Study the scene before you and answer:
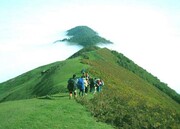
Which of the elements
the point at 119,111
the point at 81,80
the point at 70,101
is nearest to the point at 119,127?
the point at 119,111

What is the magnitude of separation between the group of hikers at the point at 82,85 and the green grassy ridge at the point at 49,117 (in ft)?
7.83

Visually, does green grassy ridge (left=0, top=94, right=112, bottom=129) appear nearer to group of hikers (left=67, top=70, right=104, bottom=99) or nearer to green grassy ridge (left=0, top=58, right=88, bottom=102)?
group of hikers (left=67, top=70, right=104, bottom=99)

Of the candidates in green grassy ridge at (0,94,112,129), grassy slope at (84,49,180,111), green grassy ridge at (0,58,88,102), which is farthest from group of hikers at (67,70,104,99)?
green grassy ridge at (0,58,88,102)

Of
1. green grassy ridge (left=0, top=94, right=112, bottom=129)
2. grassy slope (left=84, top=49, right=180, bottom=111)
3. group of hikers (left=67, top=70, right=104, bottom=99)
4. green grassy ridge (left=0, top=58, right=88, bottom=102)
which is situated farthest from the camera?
grassy slope (left=84, top=49, right=180, bottom=111)

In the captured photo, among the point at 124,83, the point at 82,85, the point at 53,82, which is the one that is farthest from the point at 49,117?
the point at 124,83

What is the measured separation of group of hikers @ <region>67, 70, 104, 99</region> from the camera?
113 feet

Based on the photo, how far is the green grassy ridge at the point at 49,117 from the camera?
85.4ft

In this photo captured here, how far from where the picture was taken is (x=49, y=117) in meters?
27.7

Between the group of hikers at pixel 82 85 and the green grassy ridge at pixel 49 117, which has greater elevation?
the group of hikers at pixel 82 85

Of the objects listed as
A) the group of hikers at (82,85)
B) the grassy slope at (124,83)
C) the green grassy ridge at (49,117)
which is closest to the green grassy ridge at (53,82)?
the grassy slope at (124,83)

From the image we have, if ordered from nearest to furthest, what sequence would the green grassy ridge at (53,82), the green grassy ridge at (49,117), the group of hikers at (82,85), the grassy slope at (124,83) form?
the green grassy ridge at (49,117) → the group of hikers at (82,85) → the green grassy ridge at (53,82) → the grassy slope at (124,83)

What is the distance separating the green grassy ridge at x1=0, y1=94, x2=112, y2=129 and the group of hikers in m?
2.39

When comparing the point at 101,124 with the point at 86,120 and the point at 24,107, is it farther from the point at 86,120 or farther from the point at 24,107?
the point at 24,107

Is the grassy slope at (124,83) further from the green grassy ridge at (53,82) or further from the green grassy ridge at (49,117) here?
the green grassy ridge at (49,117)
